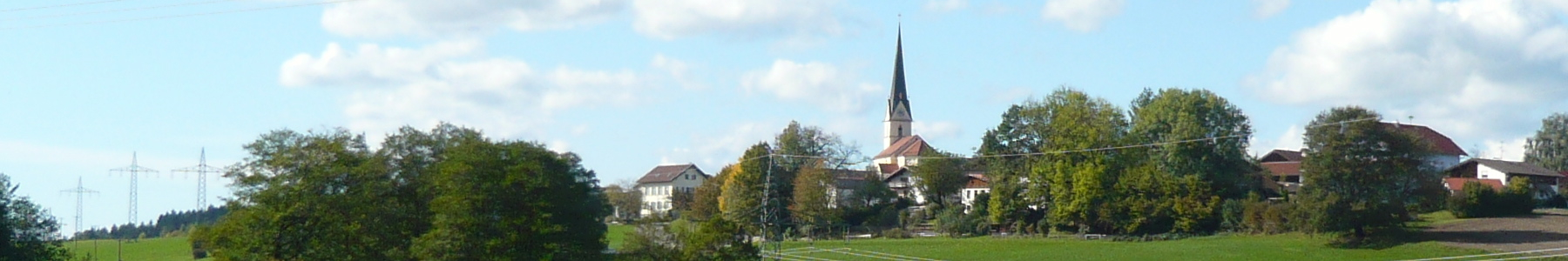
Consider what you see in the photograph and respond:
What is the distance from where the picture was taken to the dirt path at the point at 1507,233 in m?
58.0

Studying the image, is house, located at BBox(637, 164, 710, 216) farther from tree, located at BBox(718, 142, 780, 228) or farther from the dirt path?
the dirt path

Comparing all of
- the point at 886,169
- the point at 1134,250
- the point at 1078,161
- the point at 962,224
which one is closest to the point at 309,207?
the point at 1134,250

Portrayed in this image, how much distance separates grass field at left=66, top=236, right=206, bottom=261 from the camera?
83.2 metres

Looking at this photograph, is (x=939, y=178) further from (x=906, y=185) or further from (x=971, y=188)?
(x=906, y=185)

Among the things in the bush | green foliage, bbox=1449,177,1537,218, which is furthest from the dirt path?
the bush

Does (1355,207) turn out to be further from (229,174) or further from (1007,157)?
(229,174)

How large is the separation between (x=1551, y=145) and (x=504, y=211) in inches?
3524

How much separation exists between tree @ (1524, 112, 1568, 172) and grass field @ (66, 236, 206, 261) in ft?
299

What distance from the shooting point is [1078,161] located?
83.2m

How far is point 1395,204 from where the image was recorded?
62.4 meters

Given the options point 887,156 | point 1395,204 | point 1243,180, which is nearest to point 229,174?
point 1395,204

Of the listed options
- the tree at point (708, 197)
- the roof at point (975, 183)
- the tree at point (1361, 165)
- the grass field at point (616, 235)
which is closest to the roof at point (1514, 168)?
the tree at point (1361, 165)

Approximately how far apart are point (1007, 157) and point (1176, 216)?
1431cm

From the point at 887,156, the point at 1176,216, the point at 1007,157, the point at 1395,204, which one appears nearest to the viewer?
the point at 1395,204
